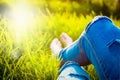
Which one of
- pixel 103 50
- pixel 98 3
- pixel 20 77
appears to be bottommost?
pixel 98 3

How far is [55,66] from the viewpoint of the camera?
197cm

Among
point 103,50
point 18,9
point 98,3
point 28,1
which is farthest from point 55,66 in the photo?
point 98,3

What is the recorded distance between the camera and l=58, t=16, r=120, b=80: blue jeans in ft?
5.70

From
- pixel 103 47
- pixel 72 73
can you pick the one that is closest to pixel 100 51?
pixel 103 47

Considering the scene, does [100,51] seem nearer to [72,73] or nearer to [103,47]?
[103,47]

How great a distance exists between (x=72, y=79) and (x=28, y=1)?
3.88 metres

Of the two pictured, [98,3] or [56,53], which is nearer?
[56,53]

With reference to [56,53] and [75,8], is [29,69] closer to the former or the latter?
[56,53]

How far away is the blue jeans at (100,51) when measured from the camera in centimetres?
174

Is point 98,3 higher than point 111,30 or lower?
lower

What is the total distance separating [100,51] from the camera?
5.88ft

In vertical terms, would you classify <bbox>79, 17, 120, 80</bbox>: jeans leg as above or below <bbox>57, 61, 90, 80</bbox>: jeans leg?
above

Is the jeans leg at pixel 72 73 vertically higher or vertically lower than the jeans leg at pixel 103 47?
lower

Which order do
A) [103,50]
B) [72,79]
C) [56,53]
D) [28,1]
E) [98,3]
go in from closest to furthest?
1. [72,79]
2. [103,50]
3. [56,53]
4. [28,1]
5. [98,3]
